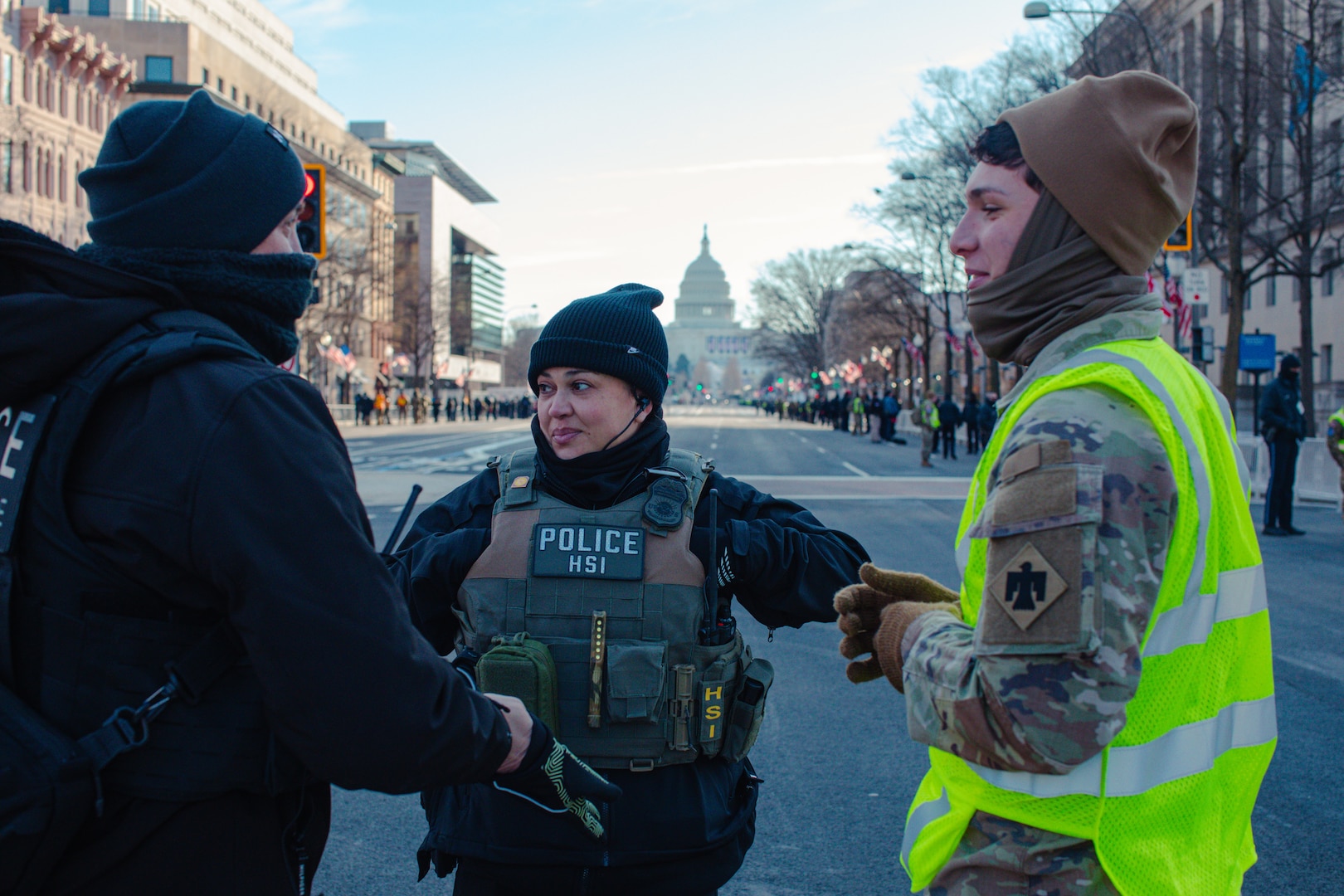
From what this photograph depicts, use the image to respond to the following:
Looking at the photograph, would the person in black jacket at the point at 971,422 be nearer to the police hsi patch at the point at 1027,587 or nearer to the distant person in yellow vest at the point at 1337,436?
the distant person in yellow vest at the point at 1337,436

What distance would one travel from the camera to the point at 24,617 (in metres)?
1.75

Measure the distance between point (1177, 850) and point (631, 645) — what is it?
1166 millimetres

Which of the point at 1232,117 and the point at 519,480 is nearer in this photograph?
the point at 519,480

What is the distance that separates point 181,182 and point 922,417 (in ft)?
86.6

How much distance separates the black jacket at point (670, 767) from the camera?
95.7 inches

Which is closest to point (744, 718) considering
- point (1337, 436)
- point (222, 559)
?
point (222, 559)

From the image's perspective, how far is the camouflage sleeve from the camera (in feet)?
5.52

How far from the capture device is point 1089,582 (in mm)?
1674

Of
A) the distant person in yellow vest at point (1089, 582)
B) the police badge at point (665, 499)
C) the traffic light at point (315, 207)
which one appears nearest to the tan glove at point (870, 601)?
the distant person in yellow vest at point (1089, 582)

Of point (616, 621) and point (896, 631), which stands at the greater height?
point (896, 631)

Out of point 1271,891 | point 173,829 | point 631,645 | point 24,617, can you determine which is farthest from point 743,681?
point 1271,891

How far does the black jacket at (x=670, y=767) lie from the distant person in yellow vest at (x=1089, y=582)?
0.61 m

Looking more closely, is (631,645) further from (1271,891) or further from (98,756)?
(1271,891)

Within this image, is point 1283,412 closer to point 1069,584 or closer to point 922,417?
point 1069,584
